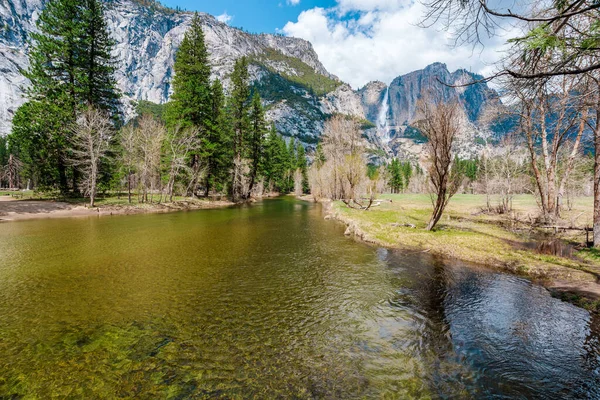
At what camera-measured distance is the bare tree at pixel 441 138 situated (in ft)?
52.5

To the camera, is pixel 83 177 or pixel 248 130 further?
pixel 248 130

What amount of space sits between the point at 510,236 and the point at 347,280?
13.9m

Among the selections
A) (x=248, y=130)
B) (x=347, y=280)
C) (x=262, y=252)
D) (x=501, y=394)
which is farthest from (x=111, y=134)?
(x=501, y=394)

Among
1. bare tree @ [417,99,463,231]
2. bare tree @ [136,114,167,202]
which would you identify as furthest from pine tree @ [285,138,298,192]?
bare tree @ [417,99,463,231]

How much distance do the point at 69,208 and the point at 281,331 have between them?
30.7 metres

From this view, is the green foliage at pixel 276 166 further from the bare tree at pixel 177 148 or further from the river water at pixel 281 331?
the river water at pixel 281 331

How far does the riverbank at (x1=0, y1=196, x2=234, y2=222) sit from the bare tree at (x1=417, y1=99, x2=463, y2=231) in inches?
1117

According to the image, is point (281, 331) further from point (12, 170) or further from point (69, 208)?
point (12, 170)

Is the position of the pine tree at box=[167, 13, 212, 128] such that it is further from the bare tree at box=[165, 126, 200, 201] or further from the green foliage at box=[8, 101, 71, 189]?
the green foliage at box=[8, 101, 71, 189]

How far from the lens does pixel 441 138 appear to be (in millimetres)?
16328

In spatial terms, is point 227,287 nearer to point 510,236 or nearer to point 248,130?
point 510,236

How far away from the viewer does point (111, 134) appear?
106 feet

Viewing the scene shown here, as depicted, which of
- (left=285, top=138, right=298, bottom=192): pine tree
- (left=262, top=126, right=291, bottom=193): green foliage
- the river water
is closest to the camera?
the river water

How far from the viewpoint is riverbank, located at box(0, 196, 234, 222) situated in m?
23.7
